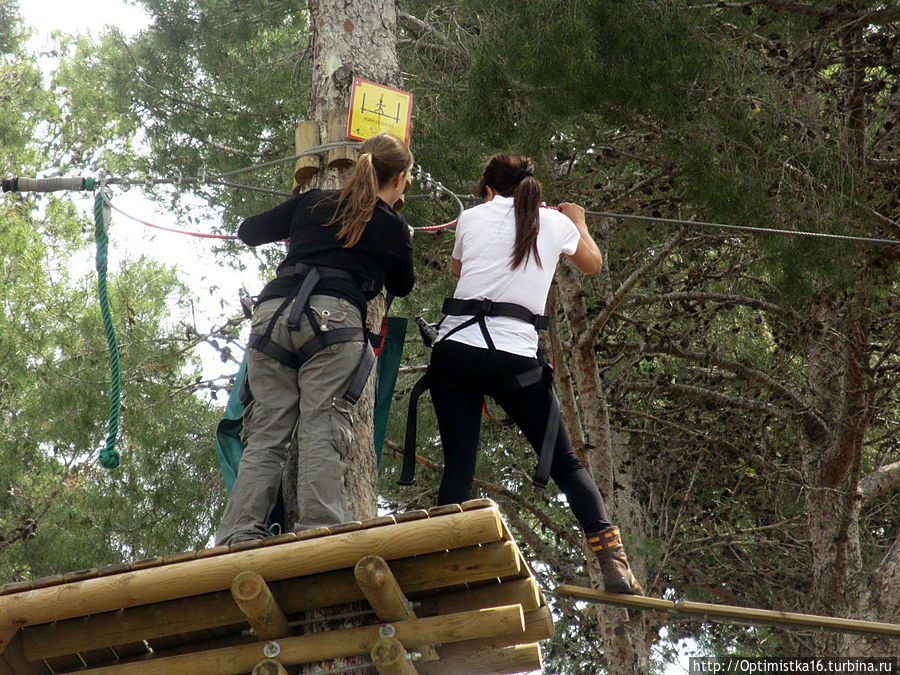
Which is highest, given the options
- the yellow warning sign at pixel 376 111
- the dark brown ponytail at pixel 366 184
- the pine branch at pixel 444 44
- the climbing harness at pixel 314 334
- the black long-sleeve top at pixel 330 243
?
the pine branch at pixel 444 44

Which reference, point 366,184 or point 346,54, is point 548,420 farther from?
point 346,54

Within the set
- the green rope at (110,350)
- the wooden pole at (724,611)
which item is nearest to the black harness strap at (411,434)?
the wooden pole at (724,611)

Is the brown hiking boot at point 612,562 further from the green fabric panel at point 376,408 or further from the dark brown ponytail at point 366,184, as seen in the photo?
the dark brown ponytail at point 366,184

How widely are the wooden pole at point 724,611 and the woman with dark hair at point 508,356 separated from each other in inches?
1.9

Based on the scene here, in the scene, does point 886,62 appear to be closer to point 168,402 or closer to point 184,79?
point 168,402

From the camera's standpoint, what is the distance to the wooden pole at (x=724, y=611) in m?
3.24

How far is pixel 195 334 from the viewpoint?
732 cm

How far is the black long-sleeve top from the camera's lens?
3.16 meters

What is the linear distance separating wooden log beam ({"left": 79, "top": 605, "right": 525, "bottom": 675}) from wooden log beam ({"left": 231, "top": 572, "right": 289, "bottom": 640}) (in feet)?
0.14

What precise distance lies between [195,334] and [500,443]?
2.70 m

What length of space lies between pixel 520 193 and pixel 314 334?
2.92 ft

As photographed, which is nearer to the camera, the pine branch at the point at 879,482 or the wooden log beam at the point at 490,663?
the wooden log beam at the point at 490,663

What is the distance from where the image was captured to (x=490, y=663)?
282cm

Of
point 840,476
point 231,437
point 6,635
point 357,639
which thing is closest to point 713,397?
point 840,476
